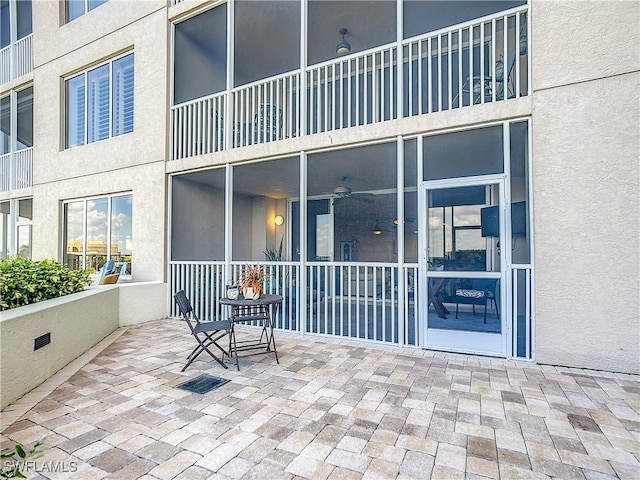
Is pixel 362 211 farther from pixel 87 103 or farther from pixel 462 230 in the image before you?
pixel 87 103

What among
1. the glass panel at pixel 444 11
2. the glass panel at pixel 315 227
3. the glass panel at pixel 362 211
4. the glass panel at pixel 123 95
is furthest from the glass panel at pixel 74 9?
the glass panel at pixel 444 11

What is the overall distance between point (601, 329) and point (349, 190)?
5082mm

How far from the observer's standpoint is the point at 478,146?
15.5ft

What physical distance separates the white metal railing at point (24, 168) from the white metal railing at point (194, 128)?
201 inches

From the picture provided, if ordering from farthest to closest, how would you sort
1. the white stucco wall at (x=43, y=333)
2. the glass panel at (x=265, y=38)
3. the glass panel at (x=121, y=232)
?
the glass panel at (x=121, y=232) < the glass panel at (x=265, y=38) < the white stucco wall at (x=43, y=333)

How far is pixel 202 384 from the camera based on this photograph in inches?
132

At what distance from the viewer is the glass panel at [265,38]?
241 inches

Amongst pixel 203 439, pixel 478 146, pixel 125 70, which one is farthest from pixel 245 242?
pixel 203 439

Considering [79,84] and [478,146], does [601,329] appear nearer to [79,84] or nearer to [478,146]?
[478,146]

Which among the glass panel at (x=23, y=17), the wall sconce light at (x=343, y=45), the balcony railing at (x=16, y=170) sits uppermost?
the glass panel at (x=23, y=17)

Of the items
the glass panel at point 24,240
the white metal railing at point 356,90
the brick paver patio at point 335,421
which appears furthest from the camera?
the glass panel at point 24,240

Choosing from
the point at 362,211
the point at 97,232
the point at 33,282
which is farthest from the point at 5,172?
the point at 362,211

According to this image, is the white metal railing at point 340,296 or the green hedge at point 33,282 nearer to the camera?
the green hedge at point 33,282

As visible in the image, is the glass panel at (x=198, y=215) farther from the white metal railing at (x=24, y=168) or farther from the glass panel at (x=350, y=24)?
the white metal railing at (x=24, y=168)
